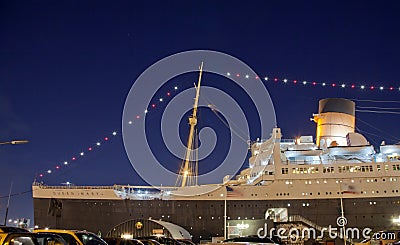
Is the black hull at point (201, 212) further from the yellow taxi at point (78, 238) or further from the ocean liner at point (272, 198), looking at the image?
the yellow taxi at point (78, 238)

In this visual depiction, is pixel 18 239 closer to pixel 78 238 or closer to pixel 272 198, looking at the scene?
pixel 78 238

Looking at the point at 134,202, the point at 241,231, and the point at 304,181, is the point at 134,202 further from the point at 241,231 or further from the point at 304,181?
the point at 304,181

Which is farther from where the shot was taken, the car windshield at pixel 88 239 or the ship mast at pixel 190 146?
the ship mast at pixel 190 146

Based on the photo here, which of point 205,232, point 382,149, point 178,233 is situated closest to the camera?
point 178,233

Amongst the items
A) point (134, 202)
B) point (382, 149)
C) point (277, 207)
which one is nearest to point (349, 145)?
point (382, 149)

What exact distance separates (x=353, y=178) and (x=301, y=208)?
5.58m

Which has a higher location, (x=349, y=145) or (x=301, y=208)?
(x=349, y=145)

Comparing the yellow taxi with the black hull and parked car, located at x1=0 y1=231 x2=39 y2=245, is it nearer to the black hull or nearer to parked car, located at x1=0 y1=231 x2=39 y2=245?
parked car, located at x1=0 y1=231 x2=39 y2=245

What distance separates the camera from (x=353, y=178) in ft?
115

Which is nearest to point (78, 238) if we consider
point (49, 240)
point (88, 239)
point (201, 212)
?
point (88, 239)

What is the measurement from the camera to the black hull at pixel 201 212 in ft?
110

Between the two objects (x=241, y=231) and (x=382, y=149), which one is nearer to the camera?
(x=241, y=231)

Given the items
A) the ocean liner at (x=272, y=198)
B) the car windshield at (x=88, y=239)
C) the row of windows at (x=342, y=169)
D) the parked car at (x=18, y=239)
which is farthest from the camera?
the row of windows at (x=342, y=169)

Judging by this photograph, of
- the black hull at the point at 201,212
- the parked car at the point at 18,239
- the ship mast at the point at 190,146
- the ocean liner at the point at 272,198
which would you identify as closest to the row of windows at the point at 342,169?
the ocean liner at the point at 272,198
